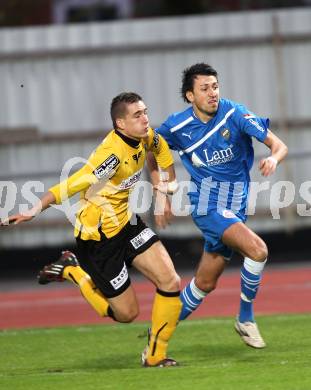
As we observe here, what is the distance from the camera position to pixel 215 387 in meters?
8.45

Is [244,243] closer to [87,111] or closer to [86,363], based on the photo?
[86,363]

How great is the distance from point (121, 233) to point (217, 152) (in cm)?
127

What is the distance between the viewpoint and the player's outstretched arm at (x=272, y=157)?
948 centimetres

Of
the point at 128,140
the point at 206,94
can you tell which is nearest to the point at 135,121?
the point at 128,140

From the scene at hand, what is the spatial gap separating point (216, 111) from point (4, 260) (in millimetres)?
10592

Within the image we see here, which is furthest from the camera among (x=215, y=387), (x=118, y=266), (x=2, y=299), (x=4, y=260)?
(x=4, y=260)

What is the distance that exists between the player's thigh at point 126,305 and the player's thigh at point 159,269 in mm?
370

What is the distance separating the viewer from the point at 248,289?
34.3ft

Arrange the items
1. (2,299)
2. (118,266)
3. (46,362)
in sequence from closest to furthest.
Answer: (118,266) → (46,362) → (2,299)

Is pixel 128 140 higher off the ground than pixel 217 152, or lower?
higher

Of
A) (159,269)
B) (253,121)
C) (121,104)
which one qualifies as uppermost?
(121,104)

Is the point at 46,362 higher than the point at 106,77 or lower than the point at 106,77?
lower

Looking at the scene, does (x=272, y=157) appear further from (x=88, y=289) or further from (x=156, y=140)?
(x=88, y=289)

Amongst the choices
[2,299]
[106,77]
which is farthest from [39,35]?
[2,299]
